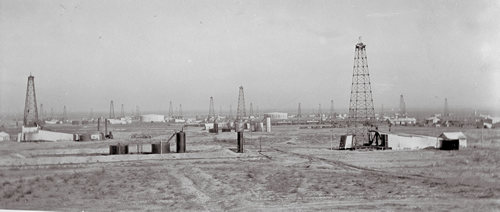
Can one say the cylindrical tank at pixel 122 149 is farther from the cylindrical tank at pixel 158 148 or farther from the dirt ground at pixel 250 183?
the dirt ground at pixel 250 183

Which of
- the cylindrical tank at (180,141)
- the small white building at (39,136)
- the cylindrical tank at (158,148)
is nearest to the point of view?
the cylindrical tank at (158,148)

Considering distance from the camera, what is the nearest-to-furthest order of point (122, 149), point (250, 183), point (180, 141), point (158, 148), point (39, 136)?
point (250, 183) < point (158, 148) < point (122, 149) < point (180, 141) < point (39, 136)

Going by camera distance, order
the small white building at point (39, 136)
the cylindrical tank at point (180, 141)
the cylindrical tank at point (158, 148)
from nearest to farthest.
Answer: the cylindrical tank at point (158, 148) < the cylindrical tank at point (180, 141) < the small white building at point (39, 136)

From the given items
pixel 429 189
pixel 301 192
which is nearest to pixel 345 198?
pixel 301 192

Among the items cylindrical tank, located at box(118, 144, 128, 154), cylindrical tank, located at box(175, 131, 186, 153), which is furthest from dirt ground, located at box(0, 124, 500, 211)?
cylindrical tank, located at box(118, 144, 128, 154)

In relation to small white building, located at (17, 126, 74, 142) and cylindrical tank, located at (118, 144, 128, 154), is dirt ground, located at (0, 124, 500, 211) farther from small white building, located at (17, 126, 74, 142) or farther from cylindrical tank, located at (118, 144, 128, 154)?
small white building, located at (17, 126, 74, 142)

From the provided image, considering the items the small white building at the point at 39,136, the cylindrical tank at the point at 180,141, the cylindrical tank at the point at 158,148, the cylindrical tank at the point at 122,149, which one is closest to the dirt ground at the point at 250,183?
the cylindrical tank at the point at 158,148

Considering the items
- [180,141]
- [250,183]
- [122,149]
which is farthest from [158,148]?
[250,183]

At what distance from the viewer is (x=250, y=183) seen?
11531mm

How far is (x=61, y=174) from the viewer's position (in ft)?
42.5

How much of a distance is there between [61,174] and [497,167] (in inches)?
534

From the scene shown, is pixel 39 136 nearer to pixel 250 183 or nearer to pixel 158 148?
pixel 158 148

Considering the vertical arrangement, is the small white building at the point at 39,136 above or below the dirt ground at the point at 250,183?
above

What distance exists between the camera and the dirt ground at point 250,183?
30.2 feet
